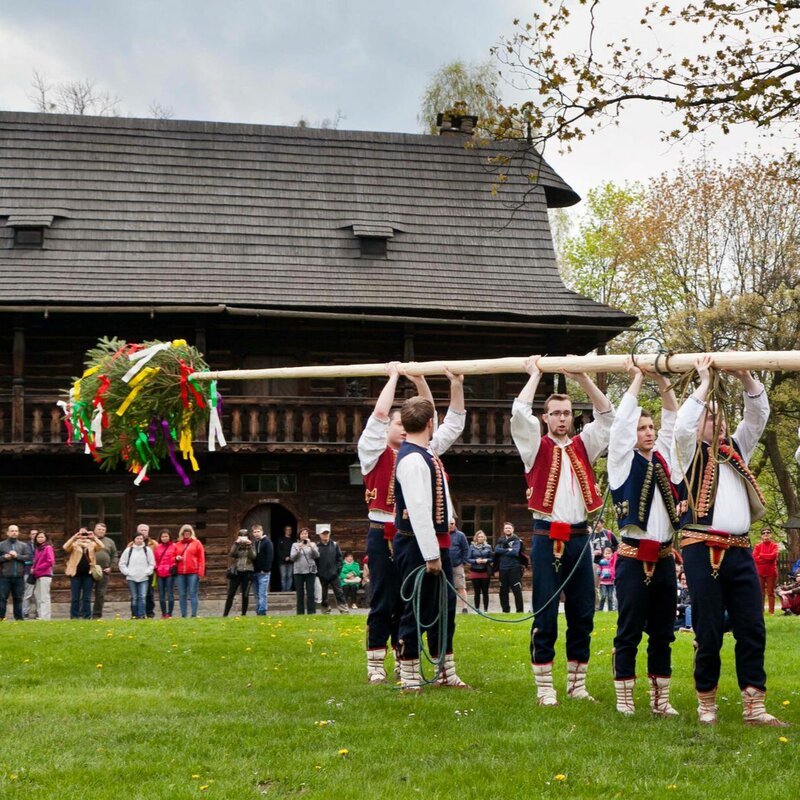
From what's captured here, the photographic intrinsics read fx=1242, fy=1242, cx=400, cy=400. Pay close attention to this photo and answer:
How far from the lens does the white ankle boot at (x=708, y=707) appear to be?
7461mm

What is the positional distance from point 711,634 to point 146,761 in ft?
10.9

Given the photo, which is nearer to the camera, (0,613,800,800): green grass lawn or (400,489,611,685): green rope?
(0,613,800,800): green grass lawn

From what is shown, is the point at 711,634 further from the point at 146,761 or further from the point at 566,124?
the point at 566,124

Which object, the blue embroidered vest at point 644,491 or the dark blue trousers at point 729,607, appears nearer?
the dark blue trousers at point 729,607

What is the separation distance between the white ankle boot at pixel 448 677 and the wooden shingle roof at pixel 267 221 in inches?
642

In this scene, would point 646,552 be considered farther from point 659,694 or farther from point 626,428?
point 659,694

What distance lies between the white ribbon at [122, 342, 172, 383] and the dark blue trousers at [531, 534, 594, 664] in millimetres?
4305

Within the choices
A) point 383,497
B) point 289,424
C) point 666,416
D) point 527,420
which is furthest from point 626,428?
point 289,424

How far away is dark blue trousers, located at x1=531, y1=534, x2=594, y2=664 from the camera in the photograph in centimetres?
813

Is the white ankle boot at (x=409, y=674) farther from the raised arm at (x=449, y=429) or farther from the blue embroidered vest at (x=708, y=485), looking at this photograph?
the blue embroidered vest at (x=708, y=485)

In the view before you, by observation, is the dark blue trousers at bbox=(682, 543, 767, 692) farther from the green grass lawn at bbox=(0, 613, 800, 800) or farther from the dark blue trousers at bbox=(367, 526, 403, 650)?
the dark blue trousers at bbox=(367, 526, 403, 650)

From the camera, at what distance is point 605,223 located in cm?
4416

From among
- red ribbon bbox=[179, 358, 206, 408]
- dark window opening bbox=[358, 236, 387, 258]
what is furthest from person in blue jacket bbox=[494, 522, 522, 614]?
red ribbon bbox=[179, 358, 206, 408]

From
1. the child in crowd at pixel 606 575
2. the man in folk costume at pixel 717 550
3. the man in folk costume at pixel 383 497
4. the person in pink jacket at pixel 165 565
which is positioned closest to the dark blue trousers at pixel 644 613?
the man in folk costume at pixel 717 550
